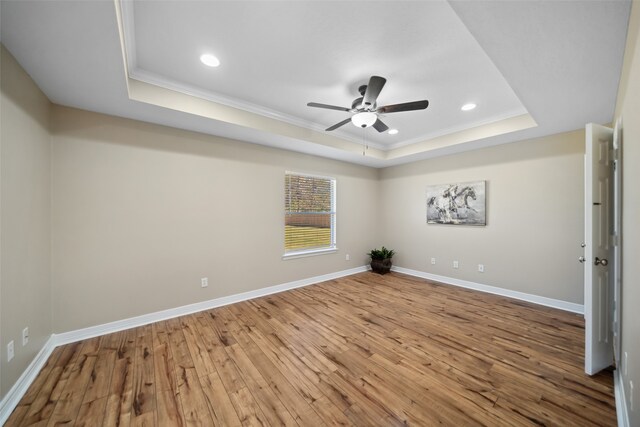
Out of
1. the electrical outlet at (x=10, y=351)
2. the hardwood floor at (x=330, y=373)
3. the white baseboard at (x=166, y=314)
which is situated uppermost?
the electrical outlet at (x=10, y=351)

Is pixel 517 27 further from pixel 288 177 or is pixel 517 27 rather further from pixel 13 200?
pixel 13 200

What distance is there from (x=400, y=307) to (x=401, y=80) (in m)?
2.89

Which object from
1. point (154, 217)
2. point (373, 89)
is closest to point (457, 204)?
point (373, 89)

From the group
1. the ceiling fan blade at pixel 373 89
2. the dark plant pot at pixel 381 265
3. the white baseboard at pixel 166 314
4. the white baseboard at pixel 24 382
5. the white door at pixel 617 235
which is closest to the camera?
the white baseboard at pixel 24 382

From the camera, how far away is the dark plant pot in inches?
198

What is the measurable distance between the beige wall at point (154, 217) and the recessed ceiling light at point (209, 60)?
1.24m

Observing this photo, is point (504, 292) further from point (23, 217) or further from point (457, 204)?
point (23, 217)

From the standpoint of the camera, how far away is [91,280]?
2518mm

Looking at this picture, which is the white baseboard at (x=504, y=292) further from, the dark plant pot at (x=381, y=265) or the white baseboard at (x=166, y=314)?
the white baseboard at (x=166, y=314)

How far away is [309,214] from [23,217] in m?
3.43

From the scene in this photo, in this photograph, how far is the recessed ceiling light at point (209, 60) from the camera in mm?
2092

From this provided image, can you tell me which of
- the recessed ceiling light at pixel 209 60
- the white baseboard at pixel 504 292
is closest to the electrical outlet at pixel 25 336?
the recessed ceiling light at pixel 209 60

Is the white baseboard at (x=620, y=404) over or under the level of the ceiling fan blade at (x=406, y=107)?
under

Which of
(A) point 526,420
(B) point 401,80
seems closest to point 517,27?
(B) point 401,80
